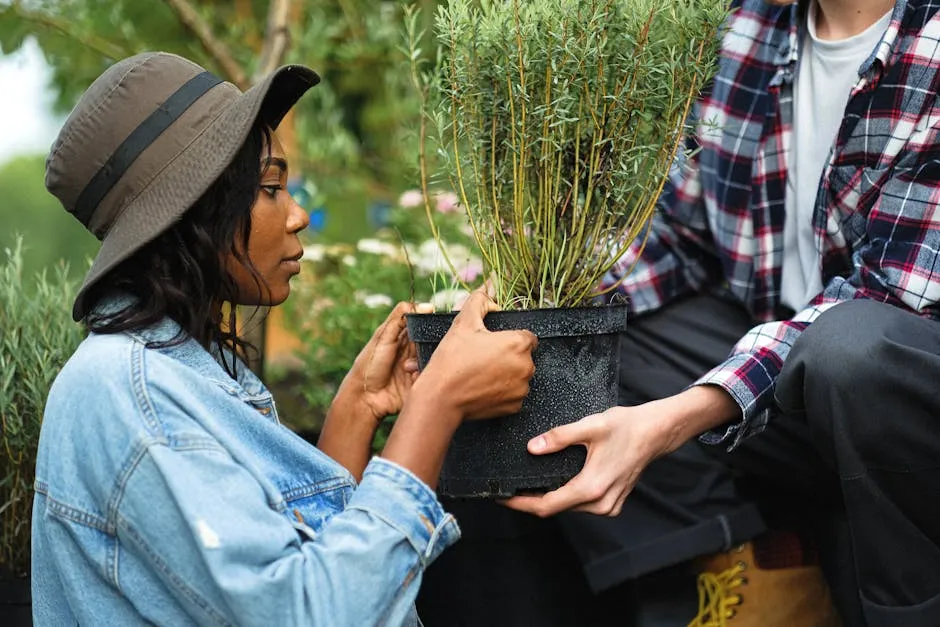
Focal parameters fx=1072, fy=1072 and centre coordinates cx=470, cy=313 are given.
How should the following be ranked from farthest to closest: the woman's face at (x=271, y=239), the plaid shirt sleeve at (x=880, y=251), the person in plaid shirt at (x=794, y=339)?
the plaid shirt sleeve at (x=880, y=251) < the person in plaid shirt at (x=794, y=339) < the woman's face at (x=271, y=239)

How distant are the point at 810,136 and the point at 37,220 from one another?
4951 millimetres

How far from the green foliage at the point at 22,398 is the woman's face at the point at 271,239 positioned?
2.45 ft

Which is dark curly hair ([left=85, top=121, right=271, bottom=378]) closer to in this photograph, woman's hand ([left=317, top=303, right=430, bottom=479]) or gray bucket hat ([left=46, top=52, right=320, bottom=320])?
gray bucket hat ([left=46, top=52, right=320, bottom=320])

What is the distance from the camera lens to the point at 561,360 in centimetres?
187

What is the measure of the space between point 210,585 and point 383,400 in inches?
28.5

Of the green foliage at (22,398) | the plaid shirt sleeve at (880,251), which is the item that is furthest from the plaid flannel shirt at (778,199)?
the green foliage at (22,398)

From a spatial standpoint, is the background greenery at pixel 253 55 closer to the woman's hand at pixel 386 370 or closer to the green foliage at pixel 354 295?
the green foliage at pixel 354 295

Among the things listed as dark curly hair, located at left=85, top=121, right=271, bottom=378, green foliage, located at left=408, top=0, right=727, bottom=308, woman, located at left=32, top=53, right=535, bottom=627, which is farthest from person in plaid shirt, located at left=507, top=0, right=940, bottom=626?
dark curly hair, located at left=85, top=121, right=271, bottom=378

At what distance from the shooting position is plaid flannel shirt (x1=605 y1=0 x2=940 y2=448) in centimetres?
209

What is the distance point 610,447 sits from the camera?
75.4 inches

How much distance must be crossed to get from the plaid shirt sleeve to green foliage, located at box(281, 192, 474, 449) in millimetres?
957

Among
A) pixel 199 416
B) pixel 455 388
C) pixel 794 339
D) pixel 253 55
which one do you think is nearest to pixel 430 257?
pixel 253 55

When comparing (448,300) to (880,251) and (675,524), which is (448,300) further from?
(880,251)

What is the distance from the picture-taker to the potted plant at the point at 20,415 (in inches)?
90.2
